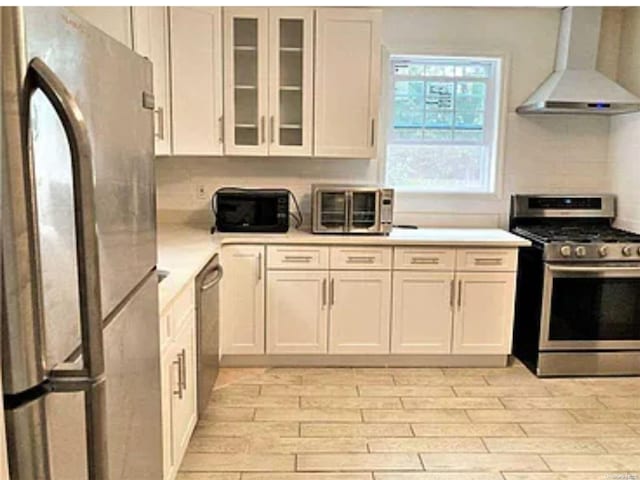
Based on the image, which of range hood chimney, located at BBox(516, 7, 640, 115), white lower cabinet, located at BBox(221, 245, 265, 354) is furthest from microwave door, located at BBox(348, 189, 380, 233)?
range hood chimney, located at BBox(516, 7, 640, 115)

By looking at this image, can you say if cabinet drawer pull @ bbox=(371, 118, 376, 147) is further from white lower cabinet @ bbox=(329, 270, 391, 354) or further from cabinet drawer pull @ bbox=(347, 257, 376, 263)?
white lower cabinet @ bbox=(329, 270, 391, 354)

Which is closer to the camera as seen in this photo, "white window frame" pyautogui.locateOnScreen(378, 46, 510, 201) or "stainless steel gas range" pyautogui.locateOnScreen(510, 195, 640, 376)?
"stainless steel gas range" pyautogui.locateOnScreen(510, 195, 640, 376)

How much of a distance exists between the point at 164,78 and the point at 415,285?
2061 millimetres

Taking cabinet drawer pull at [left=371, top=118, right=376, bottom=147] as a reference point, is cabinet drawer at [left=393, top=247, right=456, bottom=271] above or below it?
below

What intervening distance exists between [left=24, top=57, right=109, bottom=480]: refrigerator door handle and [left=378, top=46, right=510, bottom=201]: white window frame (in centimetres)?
340

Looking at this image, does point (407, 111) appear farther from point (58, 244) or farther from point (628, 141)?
point (58, 244)

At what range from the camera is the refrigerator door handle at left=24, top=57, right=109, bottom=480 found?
2.78 feet

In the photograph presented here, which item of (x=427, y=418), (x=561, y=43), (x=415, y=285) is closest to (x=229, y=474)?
(x=427, y=418)

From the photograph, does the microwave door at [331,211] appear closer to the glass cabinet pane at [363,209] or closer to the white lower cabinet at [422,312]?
the glass cabinet pane at [363,209]

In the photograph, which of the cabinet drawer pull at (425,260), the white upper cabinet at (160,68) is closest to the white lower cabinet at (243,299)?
the white upper cabinet at (160,68)

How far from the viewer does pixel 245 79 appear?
3758mm

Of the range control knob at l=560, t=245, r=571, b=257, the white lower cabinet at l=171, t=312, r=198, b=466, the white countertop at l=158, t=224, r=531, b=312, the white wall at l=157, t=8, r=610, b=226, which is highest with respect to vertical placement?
the white wall at l=157, t=8, r=610, b=226

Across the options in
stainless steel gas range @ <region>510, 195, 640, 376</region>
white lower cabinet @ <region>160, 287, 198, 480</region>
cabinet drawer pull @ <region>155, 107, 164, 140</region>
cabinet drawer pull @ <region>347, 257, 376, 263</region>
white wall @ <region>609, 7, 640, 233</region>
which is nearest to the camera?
white lower cabinet @ <region>160, 287, 198, 480</region>

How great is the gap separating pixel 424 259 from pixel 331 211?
0.68 metres
